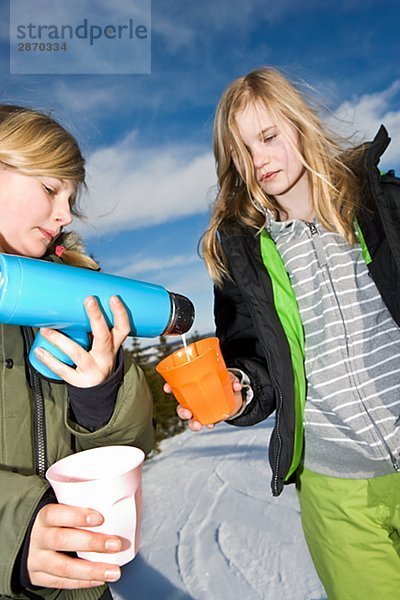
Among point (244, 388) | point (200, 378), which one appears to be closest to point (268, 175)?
point (244, 388)

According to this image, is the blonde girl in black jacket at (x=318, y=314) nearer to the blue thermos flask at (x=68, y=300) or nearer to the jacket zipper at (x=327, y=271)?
the jacket zipper at (x=327, y=271)

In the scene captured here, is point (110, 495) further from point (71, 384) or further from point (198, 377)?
point (198, 377)

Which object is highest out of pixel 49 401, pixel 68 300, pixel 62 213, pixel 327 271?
pixel 62 213

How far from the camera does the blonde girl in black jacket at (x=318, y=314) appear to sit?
1.59 m

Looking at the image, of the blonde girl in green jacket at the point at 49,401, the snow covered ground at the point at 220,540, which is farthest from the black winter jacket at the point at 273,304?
the snow covered ground at the point at 220,540

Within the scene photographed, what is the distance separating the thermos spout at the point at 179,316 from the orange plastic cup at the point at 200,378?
1.9 inches

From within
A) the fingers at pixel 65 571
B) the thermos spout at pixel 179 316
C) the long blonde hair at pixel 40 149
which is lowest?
the fingers at pixel 65 571

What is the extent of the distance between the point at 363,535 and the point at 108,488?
103 cm

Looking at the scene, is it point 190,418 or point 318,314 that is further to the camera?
point 318,314

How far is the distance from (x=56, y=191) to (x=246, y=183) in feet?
2.48

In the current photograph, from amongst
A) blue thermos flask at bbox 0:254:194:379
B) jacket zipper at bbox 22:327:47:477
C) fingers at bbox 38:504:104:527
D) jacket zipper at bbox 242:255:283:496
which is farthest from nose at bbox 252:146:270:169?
fingers at bbox 38:504:104:527

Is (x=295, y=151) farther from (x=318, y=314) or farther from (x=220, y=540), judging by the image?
(x=220, y=540)

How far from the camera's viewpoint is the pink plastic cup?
2.90 feet

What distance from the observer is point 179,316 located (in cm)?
127
